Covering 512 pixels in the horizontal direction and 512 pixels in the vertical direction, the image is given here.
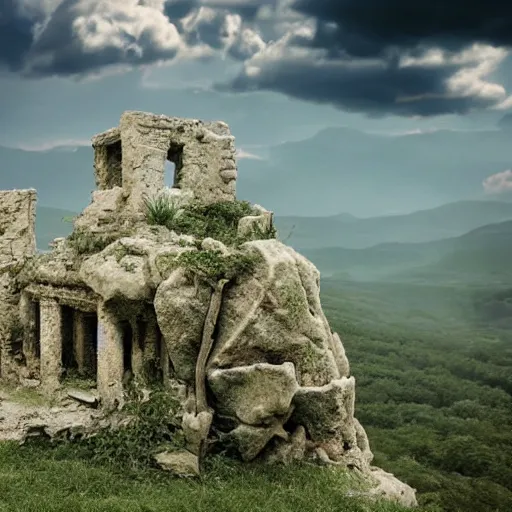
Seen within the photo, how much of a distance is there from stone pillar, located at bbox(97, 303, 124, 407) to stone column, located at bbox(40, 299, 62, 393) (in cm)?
209

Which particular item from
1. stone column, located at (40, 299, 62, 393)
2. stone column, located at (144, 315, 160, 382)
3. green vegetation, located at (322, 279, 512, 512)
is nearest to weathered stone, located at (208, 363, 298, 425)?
stone column, located at (144, 315, 160, 382)

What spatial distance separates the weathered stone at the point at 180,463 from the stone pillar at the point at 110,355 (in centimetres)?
298

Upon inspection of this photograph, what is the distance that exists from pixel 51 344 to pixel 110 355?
2.53 metres

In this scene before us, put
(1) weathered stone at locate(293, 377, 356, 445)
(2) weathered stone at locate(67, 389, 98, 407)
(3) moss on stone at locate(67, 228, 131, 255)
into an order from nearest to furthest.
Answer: (1) weathered stone at locate(293, 377, 356, 445)
(2) weathered stone at locate(67, 389, 98, 407)
(3) moss on stone at locate(67, 228, 131, 255)

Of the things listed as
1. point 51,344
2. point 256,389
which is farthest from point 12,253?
point 256,389

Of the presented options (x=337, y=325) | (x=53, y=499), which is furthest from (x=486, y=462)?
(x=337, y=325)

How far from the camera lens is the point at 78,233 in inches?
806

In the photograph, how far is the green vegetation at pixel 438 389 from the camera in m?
43.7

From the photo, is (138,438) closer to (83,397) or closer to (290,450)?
(83,397)

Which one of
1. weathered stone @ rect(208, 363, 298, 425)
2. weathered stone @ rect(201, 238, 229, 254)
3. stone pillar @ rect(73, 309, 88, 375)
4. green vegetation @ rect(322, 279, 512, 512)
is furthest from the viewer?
green vegetation @ rect(322, 279, 512, 512)

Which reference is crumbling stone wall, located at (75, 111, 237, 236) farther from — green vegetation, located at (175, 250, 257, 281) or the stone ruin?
green vegetation, located at (175, 250, 257, 281)

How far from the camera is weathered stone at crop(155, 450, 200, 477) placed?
15.8m

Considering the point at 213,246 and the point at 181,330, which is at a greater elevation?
the point at 213,246

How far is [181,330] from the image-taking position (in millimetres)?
17062
